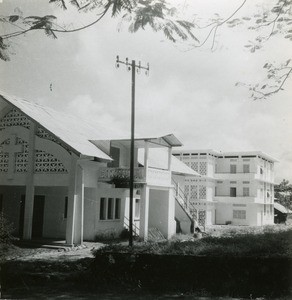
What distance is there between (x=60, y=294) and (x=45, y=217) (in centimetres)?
1478

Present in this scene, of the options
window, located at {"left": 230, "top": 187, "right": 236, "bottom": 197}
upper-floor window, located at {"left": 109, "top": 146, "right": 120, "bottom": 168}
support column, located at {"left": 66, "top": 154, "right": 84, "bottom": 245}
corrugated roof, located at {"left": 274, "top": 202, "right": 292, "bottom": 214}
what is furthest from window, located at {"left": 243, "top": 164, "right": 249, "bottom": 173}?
support column, located at {"left": 66, "top": 154, "right": 84, "bottom": 245}

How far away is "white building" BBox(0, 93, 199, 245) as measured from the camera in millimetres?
22141

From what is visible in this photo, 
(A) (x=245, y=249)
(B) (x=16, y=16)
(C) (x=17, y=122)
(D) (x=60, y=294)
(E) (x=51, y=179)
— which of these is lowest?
(D) (x=60, y=294)

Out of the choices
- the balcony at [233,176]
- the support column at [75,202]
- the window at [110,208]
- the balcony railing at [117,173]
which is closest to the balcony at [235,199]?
the balcony at [233,176]

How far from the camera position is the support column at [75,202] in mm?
21366

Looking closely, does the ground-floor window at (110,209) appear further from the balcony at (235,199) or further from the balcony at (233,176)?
the balcony at (233,176)

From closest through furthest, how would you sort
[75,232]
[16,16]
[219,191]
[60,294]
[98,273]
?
[16,16] < [60,294] < [98,273] < [75,232] < [219,191]

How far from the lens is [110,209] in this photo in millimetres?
26719

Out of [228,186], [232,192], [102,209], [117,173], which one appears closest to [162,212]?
[102,209]

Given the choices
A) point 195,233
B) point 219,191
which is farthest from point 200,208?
point 195,233

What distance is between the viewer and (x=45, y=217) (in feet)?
84.3

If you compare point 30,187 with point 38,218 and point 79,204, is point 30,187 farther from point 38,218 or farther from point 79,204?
point 38,218

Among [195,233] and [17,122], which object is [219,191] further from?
[17,122]

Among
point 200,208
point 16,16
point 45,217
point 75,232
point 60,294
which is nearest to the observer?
point 16,16
